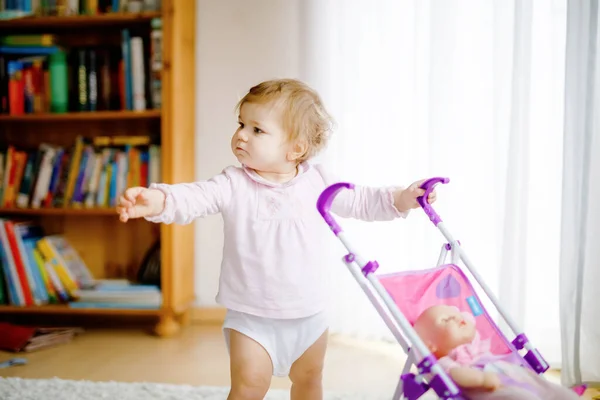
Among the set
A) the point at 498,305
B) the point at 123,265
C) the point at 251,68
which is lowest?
the point at 123,265

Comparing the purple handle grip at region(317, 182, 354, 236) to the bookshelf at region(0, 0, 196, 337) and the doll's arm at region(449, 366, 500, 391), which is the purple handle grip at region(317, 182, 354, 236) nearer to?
the doll's arm at region(449, 366, 500, 391)

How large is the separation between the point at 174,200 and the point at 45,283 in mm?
1692

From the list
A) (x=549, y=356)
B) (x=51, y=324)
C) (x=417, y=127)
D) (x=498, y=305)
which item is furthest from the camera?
(x=51, y=324)

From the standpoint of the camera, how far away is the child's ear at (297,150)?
1.44 meters

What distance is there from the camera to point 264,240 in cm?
139

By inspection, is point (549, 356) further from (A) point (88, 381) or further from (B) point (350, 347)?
(A) point (88, 381)

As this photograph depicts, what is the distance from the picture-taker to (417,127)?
2.46 meters

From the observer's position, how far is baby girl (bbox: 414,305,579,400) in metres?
1.09

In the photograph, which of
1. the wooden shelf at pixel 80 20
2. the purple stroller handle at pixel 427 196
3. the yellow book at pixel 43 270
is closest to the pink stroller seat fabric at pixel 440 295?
the purple stroller handle at pixel 427 196

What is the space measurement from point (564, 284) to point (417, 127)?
879 millimetres

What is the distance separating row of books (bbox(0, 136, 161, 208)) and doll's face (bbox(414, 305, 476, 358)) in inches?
68.0

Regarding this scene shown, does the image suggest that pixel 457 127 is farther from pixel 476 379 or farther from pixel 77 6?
pixel 77 6

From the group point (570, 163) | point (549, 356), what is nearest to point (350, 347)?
point (549, 356)

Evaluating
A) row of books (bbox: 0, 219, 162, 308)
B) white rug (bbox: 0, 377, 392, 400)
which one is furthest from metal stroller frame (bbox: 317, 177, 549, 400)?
row of books (bbox: 0, 219, 162, 308)
